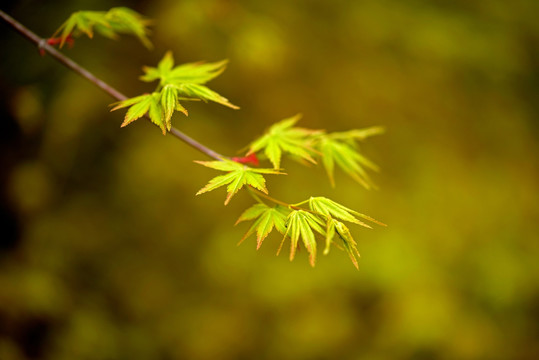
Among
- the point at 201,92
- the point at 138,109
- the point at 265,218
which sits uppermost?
the point at 201,92

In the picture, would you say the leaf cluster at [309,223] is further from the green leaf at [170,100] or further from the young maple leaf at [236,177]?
the green leaf at [170,100]

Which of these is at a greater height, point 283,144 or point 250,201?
point 283,144

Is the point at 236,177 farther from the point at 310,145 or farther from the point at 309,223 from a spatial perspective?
the point at 310,145

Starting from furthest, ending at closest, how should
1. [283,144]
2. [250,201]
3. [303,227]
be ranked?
[250,201], [283,144], [303,227]

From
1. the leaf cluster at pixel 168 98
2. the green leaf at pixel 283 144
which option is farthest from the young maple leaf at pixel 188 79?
the green leaf at pixel 283 144

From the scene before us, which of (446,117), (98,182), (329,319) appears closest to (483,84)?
(446,117)

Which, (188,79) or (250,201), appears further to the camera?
(250,201)

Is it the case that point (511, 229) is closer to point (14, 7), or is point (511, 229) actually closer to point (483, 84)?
point (483, 84)

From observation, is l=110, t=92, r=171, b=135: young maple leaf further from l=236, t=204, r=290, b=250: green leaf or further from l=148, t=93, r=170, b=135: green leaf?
l=236, t=204, r=290, b=250: green leaf

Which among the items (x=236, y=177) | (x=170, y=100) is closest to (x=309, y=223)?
(x=236, y=177)
